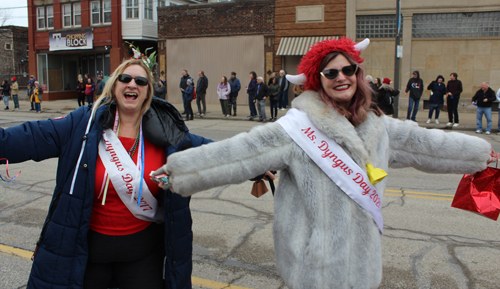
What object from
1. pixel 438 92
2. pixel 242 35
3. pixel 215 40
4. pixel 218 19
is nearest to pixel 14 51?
pixel 215 40

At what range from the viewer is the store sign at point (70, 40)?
27.6 m

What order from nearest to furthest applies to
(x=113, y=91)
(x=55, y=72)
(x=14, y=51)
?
(x=113, y=91) → (x=55, y=72) → (x=14, y=51)

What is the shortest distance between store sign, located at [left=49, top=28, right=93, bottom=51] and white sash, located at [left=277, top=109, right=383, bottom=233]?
2833 centimetres

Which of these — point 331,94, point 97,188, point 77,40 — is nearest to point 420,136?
point 331,94

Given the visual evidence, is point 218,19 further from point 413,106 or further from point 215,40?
point 413,106

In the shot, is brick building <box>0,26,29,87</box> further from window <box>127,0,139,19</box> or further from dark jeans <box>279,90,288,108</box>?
dark jeans <box>279,90,288,108</box>

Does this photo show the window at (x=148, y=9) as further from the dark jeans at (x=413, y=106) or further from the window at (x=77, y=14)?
the dark jeans at (x=413, y=106)

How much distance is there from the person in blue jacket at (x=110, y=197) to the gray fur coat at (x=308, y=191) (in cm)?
43

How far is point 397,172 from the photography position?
8.01 meters

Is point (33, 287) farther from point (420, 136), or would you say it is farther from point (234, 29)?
point (234, 29)

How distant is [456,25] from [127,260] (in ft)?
67.0

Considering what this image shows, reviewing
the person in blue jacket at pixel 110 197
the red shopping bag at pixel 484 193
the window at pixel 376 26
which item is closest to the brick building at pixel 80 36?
the window at pixel 376 26

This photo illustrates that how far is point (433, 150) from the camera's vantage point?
88.6 inches

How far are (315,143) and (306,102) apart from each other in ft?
0.73
